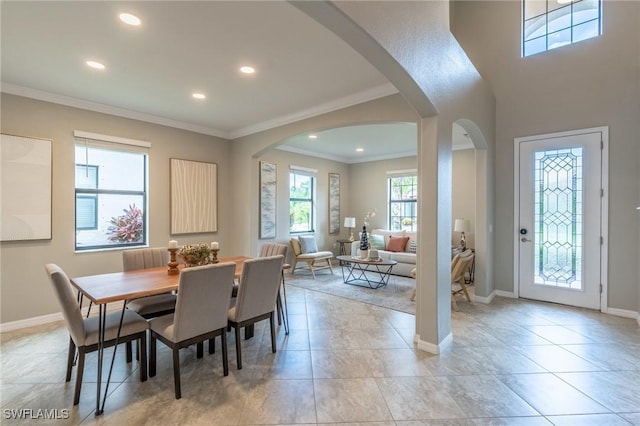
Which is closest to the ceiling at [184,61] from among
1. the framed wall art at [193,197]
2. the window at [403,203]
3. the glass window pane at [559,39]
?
the framed wall art at [193,197]

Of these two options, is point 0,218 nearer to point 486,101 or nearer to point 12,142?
point 12,142

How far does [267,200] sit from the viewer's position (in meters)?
5.91

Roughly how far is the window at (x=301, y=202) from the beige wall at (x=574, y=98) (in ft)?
13.1

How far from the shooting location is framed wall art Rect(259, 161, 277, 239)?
19.0 ft

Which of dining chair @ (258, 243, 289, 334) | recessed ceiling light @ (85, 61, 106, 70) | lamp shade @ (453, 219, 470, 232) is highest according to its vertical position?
recessed ceiling light @ (85, 61, 106, 70)

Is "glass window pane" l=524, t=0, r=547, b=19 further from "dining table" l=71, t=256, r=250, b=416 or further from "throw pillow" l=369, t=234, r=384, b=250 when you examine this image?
"dining table" l=71, t=256, r=250, b=416

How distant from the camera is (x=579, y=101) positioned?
12.8 ft

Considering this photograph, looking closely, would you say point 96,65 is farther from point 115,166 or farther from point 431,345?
point 431,345

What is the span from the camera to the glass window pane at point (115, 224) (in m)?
3.92

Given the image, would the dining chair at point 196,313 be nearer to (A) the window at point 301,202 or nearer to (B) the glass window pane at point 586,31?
(A) the window at point 301,202

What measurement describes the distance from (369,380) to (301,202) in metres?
5.07

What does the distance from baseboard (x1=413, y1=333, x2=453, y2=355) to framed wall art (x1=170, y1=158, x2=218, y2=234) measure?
3.70 meters

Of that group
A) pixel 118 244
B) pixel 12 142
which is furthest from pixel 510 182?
pixel 12 142

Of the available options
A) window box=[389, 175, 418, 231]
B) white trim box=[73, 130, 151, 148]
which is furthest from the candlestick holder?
window box=[389, 175, 418, 231]
